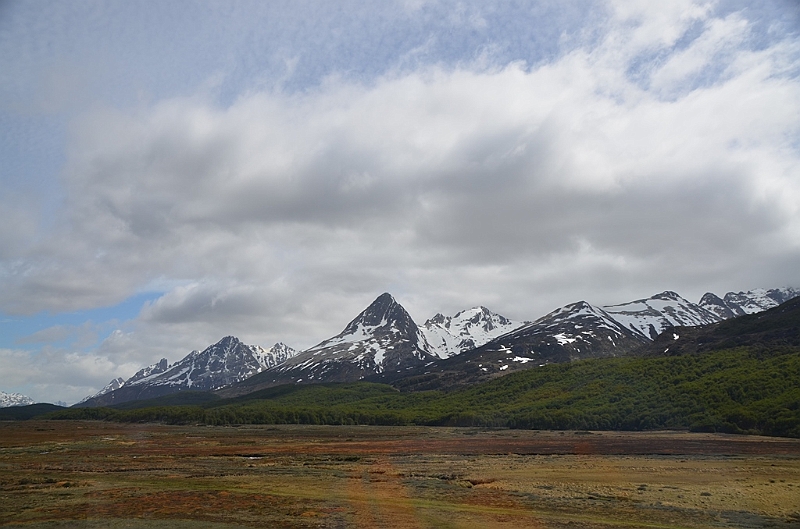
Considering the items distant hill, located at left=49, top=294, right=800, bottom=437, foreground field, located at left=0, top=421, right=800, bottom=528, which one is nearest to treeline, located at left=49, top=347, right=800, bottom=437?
distant hill, located at left=49, top=294, right=800, bottom=437

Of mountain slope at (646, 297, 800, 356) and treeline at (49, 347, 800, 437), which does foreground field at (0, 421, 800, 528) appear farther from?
mountain slope at (646, 297, 800, 356)

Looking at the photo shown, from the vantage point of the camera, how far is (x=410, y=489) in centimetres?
3522

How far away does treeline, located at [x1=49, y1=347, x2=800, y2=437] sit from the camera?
94938 mm

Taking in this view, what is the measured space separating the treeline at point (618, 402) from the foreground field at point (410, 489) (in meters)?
38.8

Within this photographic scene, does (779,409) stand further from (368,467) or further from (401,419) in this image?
(401,419)

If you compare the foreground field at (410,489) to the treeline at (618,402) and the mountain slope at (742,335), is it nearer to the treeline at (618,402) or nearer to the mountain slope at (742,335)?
the treeline at (618,402)

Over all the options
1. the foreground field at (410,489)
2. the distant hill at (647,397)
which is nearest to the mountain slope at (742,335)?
the distant hill at (647,397)

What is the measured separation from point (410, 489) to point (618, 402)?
9567cm

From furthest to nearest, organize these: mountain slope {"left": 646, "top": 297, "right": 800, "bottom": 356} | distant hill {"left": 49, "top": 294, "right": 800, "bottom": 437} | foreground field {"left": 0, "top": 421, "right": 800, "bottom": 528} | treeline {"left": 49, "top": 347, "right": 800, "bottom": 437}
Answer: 1. mountain slope {"left": 646, "top": 297, "right": 800, "bottom": 356}
2. distant hill {"left": 49, "top": 294, "right": 800, "bottom": 437}
3. treeline {"left": 49, "top": 347, "right": 800, "bottom": 437}
4. foreground field {"left": 0, "top": 421, "right": 800, "bottom": 528}

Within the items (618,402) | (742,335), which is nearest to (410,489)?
(618,402)

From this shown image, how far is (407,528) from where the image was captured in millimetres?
23656

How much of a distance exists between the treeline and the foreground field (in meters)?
38.8

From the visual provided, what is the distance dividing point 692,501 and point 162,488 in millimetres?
30102

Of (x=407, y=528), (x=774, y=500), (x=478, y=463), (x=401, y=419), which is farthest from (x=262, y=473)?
(x=401, y=419)
